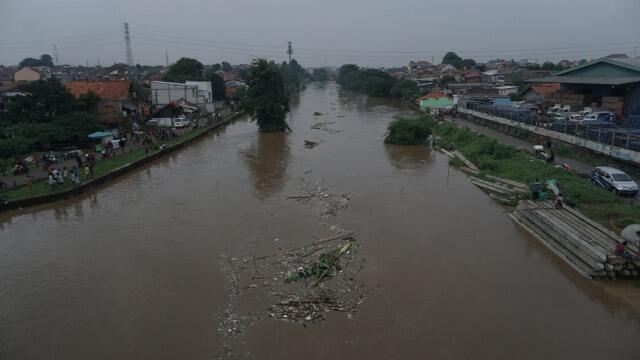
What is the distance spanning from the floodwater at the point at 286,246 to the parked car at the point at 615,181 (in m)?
3.65

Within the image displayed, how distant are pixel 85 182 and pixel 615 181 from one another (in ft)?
64.1

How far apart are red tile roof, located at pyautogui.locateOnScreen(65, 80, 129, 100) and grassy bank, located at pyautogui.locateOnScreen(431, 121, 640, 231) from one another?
23373mm

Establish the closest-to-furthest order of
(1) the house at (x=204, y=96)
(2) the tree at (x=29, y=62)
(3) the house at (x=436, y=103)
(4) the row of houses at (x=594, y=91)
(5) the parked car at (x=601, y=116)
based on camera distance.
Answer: (5) the parked car at (x=601, y=116) → (4) the row of houses at (x=594, y=91) → (1) the house at (x=204, y=96) → (3) the house at (x=436, y=103) → (2) the tree at (x=29, y=62)

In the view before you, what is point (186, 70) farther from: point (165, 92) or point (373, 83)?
point (373, 83)

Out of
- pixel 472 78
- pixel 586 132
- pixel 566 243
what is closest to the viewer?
pixel 566 243

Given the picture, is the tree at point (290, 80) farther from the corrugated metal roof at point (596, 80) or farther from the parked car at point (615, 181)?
the parked car at point (615, 181)

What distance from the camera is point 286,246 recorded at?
40.4 ft

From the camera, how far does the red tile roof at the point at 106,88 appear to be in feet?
106

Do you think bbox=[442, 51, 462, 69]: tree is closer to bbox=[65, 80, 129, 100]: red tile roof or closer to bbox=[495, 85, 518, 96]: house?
bbox=[495, 85, 518, 96]: house

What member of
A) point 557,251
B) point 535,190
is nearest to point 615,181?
point 535,190

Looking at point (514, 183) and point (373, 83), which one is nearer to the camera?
point (514, 183)

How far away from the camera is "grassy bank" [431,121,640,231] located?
1283 cm

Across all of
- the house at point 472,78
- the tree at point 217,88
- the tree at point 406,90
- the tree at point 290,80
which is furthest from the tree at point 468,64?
the tree at point 217,88

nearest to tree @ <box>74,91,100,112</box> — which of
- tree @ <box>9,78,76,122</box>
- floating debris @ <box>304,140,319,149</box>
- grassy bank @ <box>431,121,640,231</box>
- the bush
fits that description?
tree @ <box>9,78,76,122</box>
